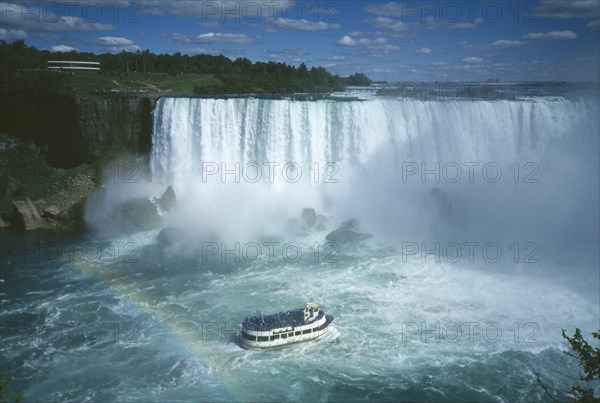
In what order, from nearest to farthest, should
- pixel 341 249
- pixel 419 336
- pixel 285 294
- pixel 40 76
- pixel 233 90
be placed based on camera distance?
pixel 419 336, pixel 285 294, pixel 341 249, pixel 40 76, pixel 233 90

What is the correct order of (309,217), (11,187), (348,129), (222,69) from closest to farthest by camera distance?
(309,217) < (11,187) < (348,129) < (222,69)

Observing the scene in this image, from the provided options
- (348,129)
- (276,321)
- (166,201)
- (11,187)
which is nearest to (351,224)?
(348,129)

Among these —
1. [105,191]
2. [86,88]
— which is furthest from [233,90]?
[105,191]

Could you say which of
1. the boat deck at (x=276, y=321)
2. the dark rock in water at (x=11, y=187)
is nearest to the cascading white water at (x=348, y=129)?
the dark rock in water at (x=11, y=187)

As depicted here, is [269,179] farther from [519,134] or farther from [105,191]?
[519,134]

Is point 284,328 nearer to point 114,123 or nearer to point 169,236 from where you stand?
point 169,236

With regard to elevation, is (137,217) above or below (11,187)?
below

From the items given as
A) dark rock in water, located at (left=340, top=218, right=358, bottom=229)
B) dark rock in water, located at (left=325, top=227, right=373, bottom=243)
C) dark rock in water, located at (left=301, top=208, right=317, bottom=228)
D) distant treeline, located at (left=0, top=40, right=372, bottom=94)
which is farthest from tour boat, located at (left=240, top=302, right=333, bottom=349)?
distant treeline, located at (left=0, top=40, right=372, bottom=94)
